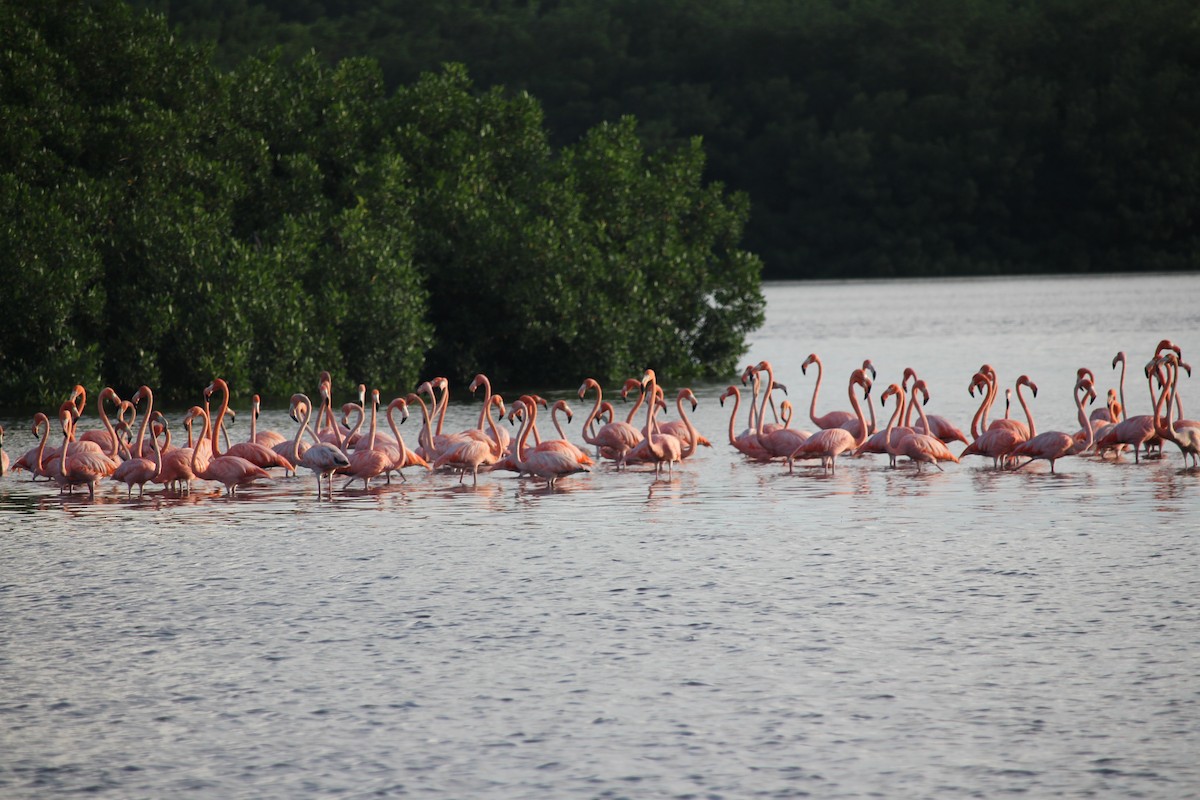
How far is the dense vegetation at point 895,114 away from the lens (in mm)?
89875

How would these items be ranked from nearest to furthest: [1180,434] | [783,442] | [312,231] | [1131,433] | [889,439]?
[1180,434] → [1131,433] → [889,439] → [783,442] → [312,231]

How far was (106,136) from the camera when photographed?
96.4 feet

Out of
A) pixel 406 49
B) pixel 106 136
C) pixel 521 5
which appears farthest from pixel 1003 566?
pixel 521 5

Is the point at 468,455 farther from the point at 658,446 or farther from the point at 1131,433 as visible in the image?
the point at 1131,433

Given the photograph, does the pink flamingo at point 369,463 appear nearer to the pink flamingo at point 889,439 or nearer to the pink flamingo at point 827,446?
the pink flamingo at point 827,446

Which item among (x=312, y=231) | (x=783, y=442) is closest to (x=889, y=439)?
(x=783, y=442)

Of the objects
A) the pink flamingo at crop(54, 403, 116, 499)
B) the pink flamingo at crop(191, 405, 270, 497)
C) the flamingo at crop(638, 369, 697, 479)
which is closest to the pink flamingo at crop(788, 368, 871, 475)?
the flamingo at crop(638, 369, 697, 479)

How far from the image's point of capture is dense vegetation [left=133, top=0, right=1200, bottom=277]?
89875mm

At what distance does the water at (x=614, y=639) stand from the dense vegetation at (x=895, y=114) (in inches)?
2887

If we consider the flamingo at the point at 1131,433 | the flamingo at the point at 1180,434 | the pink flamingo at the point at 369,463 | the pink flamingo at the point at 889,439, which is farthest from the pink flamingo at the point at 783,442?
the pink flamingo at the point at 369,463

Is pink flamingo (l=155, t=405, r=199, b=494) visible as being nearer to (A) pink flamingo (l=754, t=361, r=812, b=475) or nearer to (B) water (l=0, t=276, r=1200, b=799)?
(B) water (l=0, t=276, r=1200, b=799)

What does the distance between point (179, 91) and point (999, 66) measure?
75.1 meters

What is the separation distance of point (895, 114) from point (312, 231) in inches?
2662

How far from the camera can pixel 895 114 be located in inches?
3693
